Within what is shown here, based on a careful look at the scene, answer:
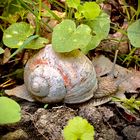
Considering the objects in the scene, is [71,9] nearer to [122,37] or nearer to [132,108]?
[122,37]

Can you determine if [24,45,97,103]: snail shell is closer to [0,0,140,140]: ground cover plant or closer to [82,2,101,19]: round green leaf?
[0,0,140,140]: ground cover plant

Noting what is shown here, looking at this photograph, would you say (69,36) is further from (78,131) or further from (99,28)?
(78,131)

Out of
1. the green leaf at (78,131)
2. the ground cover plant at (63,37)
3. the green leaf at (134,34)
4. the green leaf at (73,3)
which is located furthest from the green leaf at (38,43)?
the green leaf at (78,131)

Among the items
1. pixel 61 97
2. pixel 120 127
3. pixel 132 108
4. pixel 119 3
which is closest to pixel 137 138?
pixel 120 127

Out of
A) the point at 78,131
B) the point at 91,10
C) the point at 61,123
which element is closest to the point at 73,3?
the point at 91,10

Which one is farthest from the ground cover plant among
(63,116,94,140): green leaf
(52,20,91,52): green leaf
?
(63,116,94,140): green leaf

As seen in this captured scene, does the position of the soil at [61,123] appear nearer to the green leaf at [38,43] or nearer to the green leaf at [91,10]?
the green leaf at [38,43]
